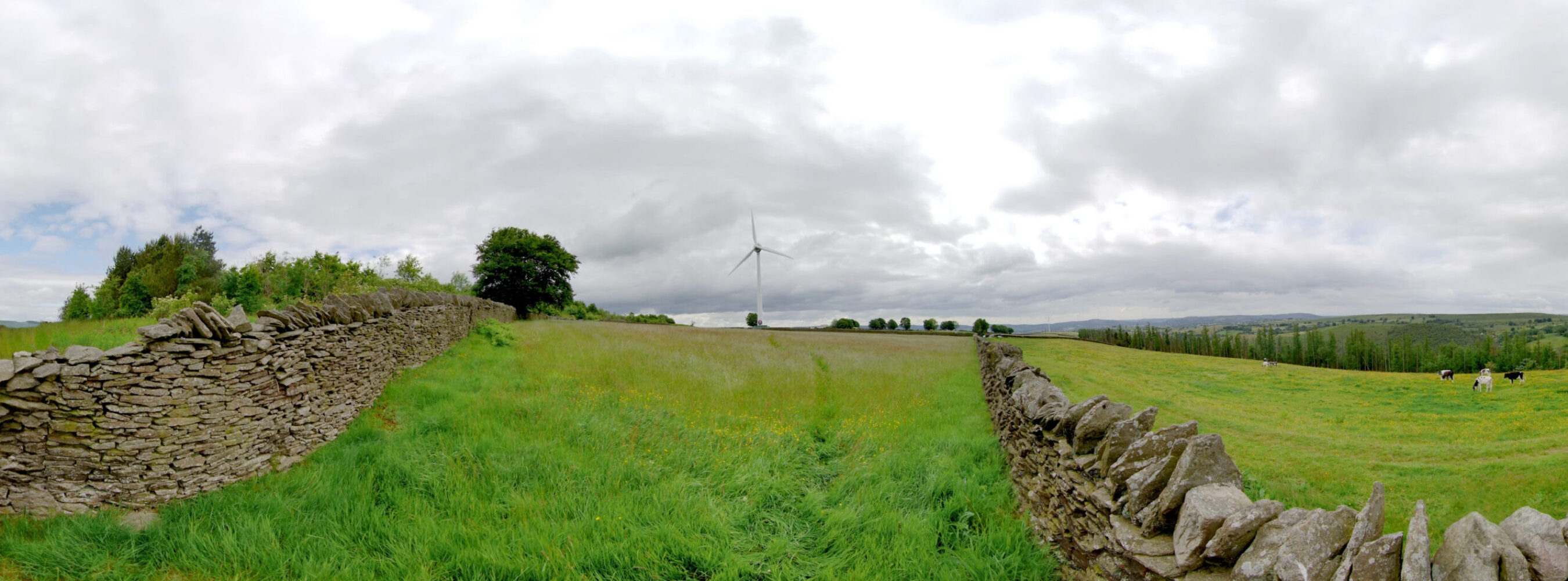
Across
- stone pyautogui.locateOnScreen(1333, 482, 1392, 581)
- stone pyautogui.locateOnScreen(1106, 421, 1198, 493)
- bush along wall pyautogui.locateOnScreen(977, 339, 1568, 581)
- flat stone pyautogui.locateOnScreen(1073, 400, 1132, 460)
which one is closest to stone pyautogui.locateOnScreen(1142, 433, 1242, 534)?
bush along wall pyautogui.locateOnScreen(977, 339, 1568, 581)

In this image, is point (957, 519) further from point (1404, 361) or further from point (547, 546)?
point (1404, 361)

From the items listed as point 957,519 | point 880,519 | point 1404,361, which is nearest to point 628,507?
point 880,519

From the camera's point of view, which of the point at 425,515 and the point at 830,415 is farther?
the point at 830,415

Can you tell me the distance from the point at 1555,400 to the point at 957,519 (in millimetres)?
12362

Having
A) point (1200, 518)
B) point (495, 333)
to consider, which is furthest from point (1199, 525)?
point (495, 333)

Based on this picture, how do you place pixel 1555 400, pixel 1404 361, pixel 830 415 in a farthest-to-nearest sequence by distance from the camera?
pixel 1404 361 < pixel 830 415 < pixel 1555 400

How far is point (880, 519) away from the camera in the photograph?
658 cm

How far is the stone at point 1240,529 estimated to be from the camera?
3367 mm

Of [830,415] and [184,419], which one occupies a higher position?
[184,419]

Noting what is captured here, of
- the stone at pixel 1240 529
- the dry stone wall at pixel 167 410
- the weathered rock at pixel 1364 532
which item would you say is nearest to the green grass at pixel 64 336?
the dry stone wall at pixel 167 410

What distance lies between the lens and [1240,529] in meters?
3.36

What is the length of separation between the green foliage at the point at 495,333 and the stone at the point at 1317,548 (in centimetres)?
2265

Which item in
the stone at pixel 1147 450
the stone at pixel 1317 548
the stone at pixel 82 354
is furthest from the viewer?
the stone at pixel 82 354

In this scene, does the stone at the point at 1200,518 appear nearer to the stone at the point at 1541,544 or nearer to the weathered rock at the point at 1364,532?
the weathered rock at the point at 1364,532
